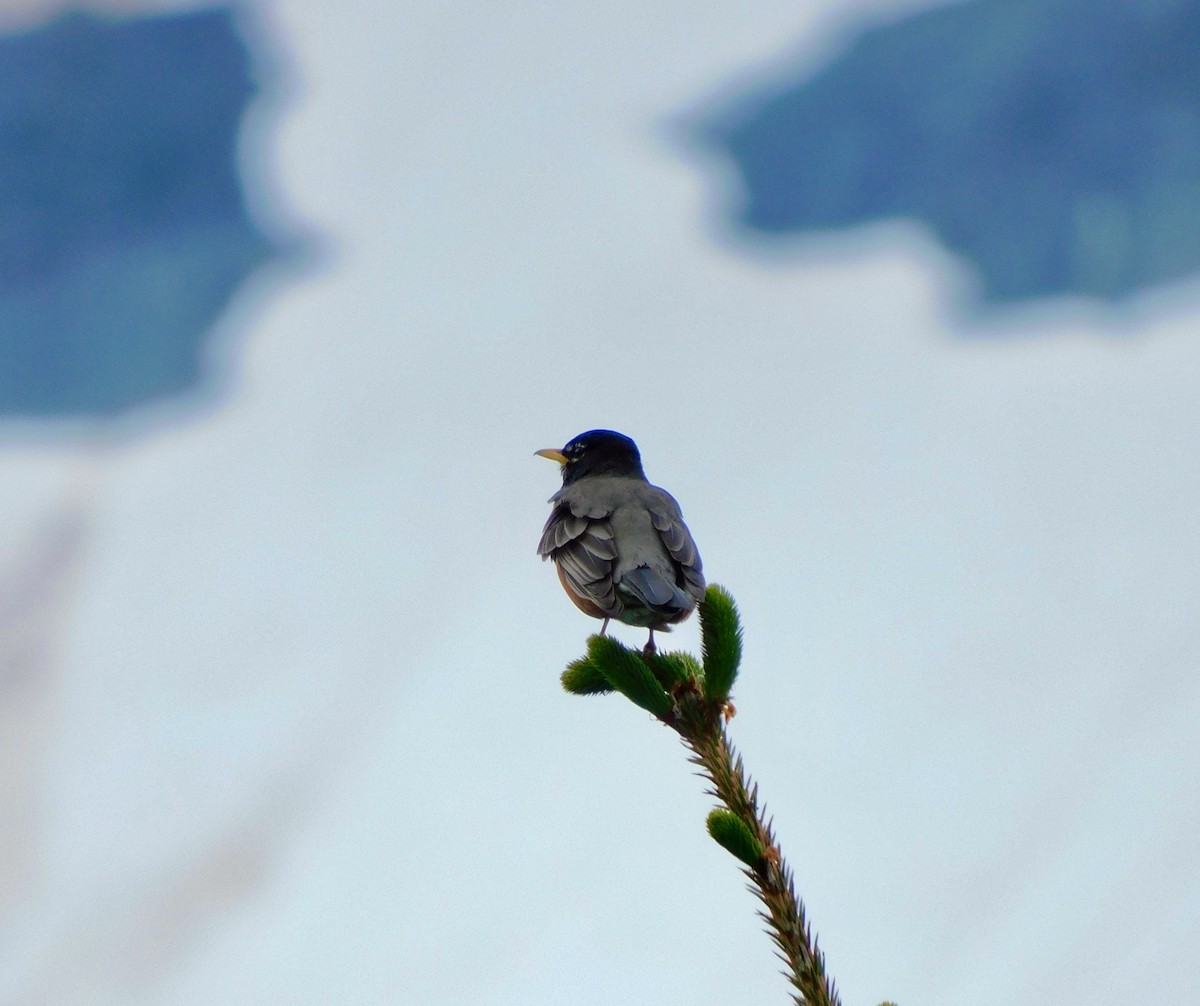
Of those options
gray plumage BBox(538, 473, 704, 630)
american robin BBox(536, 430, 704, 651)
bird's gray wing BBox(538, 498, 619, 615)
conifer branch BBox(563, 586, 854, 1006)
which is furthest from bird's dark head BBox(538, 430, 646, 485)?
conifer branch BBox(563, 586, 854, 1006)

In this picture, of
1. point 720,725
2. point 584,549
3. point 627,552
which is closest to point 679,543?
point 627,552

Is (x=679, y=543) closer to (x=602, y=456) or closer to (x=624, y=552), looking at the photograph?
(x=624, y=552)

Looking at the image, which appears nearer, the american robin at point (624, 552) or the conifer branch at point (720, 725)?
the conifer branch at point (720, 725)

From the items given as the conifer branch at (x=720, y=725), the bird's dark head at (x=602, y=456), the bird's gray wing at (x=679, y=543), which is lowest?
the conifer branch at (x=720, y=725)

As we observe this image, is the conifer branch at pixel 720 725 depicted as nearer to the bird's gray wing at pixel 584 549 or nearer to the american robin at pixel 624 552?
the american robin at pixel 624 552

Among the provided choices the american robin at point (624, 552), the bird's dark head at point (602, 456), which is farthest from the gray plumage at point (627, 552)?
the bird's dark head at point (602, 456)
